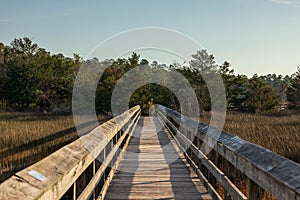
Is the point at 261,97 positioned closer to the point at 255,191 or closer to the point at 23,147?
the point at 23,147

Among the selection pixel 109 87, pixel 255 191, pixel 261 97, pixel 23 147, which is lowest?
pixel 23 147

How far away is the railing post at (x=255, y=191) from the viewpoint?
230 cm

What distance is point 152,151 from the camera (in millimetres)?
7777

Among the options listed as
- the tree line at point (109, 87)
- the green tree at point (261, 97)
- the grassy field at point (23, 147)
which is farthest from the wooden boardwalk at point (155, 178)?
the green tree at point (261, 97)

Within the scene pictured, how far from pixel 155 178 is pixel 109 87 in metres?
26.6

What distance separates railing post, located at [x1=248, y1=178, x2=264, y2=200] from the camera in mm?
2305

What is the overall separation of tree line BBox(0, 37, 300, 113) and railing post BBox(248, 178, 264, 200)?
92.7ft

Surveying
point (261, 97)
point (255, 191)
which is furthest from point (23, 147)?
point (261, 97)

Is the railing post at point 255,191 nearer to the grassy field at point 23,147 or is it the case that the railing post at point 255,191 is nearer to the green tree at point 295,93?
the grassy field at point 23,147

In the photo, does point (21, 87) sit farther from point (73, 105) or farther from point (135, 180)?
point (135, 180)

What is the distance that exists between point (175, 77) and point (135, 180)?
30173mm

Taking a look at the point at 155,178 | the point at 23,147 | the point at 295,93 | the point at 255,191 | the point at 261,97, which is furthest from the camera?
the point at 261,97

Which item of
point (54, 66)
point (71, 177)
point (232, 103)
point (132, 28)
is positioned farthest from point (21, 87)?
point (71, 177)

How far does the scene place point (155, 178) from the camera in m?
5.02
